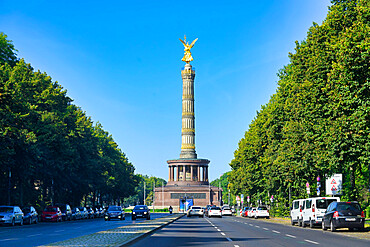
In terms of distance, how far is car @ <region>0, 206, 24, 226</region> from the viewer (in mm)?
42100

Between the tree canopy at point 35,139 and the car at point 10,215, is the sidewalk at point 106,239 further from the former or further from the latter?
the tree canopy at point 35,139

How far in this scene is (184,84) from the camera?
14275 cm

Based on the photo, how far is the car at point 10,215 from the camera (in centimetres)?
4210

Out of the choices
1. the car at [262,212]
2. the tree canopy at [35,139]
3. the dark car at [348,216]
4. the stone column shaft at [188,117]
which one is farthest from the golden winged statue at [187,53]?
the dark car at [348,216]

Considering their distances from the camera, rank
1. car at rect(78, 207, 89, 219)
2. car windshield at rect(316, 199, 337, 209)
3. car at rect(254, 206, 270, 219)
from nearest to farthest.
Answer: car windshield at rect(316, 199, 337, 209)
car at rect(254, 206, 270, 219)
car at rect(78, 207, 89, 219)

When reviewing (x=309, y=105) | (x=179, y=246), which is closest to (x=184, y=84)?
(x=309, y=105)

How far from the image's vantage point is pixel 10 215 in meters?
43.0

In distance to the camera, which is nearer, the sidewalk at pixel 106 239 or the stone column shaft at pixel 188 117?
the sidewalk at pixel 106 239

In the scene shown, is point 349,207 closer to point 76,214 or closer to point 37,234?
point 37,234

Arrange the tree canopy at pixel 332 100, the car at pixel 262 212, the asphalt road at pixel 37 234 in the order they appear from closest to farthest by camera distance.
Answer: the asphalt road at pixel 37 234 < the tree canopy at pixel 332 100 < the car at pixel 262 212

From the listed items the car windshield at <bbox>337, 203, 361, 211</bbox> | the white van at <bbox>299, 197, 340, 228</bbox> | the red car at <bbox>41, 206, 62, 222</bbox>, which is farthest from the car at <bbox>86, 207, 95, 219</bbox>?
the car windshield at <bbox>337, 203, 361, 211</bbox>

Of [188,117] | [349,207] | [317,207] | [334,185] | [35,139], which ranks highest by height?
[188,117]

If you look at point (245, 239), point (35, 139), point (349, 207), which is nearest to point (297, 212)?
point (349, 207)

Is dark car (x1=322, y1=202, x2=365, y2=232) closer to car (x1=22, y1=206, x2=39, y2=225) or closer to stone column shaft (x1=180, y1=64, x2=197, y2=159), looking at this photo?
car (x1=22, y1=206, x2=39, y2=225)
